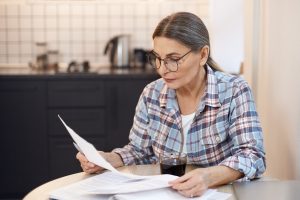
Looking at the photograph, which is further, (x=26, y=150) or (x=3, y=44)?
(x=3, y=44)

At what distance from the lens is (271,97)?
2.43m

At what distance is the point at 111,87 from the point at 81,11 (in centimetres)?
81

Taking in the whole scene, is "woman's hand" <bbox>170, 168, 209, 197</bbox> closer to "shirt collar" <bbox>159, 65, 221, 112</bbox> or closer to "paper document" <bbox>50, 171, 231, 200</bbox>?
"paper document" <bbox>50, 171, 231, 200</bbox>

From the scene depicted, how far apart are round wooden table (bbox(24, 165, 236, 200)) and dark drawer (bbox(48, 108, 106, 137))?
1.91 m

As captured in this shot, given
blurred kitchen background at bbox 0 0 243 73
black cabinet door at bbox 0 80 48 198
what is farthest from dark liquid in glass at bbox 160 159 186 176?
blurred kitchen background at bbox 0 0 243 73

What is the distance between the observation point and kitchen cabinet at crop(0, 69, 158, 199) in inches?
144

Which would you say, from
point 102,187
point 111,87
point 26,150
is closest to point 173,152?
point 102,187

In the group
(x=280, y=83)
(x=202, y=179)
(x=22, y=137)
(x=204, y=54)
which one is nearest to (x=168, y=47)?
(x=204, y=54)

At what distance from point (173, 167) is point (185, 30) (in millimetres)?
494

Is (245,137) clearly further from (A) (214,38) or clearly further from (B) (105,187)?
(A) (214,38)

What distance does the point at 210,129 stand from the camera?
1831mm

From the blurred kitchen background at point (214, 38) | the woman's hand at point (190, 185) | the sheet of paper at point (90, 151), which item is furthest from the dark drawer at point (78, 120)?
the woman's hand at point (190, 185)

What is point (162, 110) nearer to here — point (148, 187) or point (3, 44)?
point (148, 187)

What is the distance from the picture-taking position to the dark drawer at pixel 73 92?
3.67 m
